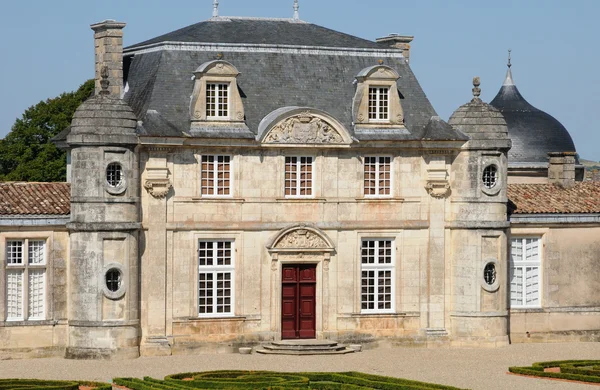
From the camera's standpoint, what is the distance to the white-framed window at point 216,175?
153 feet

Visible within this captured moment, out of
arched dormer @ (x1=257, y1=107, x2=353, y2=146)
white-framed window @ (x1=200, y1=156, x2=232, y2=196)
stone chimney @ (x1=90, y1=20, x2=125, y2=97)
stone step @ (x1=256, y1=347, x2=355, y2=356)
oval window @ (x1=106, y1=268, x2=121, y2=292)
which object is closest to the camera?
oval window @ (x1=106, y1=268, x2=121, y2=292)

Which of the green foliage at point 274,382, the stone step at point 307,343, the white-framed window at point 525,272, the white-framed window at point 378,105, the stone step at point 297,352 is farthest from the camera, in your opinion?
the white-framed window at point 525,272

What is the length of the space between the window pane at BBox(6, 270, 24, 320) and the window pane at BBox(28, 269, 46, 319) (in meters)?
0.27

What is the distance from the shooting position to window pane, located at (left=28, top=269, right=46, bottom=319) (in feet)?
149

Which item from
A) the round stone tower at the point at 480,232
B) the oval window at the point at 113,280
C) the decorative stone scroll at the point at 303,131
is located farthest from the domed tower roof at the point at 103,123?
the round stone tower at the point at 480,232

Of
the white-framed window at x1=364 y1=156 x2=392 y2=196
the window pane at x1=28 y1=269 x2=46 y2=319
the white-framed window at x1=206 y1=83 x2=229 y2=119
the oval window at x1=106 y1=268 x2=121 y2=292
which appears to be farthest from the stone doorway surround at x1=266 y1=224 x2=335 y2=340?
the window pane at x1=28 y1=269 x2=46 y2=319

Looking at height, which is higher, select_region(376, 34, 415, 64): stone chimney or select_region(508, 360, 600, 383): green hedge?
select_region(376, 34, 415, 64): stone chimney

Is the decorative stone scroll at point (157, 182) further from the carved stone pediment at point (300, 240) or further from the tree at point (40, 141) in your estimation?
the tree at point (40, 141)

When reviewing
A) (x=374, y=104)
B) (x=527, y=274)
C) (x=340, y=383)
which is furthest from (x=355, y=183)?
(x=340, y=383)

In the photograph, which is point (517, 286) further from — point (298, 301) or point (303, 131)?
point (303, 131)

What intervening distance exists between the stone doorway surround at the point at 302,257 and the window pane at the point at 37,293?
6239 millimetres

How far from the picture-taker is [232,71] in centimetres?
4678

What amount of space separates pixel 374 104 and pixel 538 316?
786 cm

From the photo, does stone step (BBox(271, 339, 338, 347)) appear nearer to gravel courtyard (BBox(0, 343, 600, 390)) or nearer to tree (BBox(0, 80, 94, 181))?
gravel courtyard (BBox(0, 343, 600, 390))
